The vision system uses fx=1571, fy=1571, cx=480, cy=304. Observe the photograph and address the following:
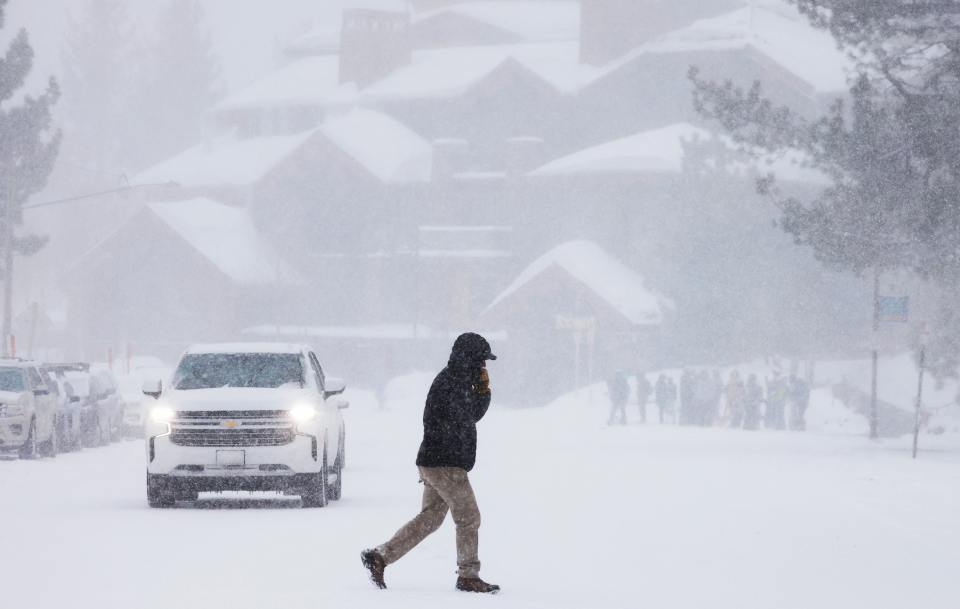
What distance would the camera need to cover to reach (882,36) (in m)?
31.7

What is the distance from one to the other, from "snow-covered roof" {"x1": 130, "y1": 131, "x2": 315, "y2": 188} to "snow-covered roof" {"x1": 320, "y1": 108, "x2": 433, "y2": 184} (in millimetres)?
3372

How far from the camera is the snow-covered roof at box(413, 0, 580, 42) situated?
90.6 m

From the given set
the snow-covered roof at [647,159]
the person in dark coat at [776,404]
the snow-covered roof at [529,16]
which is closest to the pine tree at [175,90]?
the snow-covered roof at [529,16]

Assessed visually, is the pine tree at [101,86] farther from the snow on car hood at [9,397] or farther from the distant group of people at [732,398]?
the snow on car hood at [9,397]

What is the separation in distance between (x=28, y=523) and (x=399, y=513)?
12.3 feet

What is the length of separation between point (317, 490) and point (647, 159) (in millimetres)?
54082

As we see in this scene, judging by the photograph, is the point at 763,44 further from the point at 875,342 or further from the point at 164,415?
the point at 164,415

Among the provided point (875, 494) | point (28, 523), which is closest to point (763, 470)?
point (875, 494)

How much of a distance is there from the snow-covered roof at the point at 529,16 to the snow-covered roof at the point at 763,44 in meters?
12.2

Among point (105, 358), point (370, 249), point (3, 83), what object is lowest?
point (105, 358)

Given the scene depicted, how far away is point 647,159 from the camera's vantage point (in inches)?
2724

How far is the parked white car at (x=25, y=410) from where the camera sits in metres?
24.7

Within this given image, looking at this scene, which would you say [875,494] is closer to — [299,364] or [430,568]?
[299,364]

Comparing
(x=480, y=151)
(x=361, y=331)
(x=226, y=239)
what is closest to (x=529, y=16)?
(x=480, y=151)
